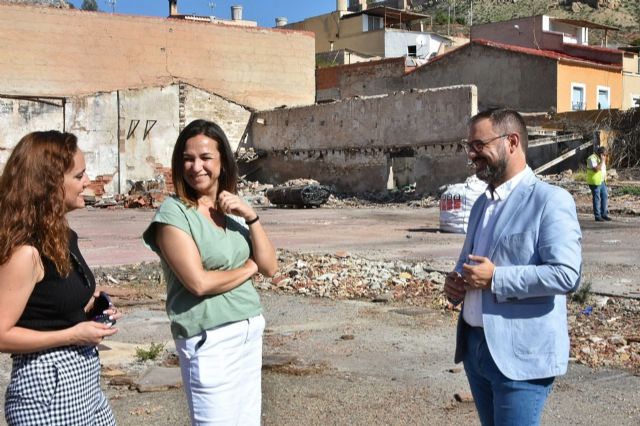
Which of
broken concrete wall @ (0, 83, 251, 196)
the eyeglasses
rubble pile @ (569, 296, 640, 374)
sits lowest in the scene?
rubble pile @ (569, 296, 640, 374)

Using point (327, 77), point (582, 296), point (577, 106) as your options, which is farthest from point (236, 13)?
point (582, 296)

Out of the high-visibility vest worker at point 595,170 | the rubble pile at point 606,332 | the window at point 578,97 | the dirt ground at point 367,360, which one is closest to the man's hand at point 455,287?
the dirt ground at point 367,360

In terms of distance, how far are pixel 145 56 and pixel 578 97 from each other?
65.4 ft

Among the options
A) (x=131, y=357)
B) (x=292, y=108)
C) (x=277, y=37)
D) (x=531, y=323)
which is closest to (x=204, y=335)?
(x=531, y=323)

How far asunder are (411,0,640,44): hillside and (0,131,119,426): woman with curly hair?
65.8 m

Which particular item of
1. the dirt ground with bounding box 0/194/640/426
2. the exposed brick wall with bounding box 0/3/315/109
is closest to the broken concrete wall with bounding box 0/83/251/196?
the exposed brick wall with bounding box 0/3/315/109

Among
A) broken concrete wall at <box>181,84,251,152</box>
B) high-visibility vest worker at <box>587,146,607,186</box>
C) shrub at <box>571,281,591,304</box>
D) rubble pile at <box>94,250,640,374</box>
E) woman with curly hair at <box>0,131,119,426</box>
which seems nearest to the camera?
woman with curly hair at <box>0,131,119,426</box>

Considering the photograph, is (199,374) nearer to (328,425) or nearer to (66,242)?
(66,242)

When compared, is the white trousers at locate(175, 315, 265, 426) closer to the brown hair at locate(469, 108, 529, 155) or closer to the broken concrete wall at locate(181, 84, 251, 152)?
the brown hair at locate(469, 108, 529, 155)

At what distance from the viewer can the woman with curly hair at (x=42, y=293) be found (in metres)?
2.78

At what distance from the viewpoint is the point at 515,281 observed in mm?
2893

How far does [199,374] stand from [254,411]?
32cm

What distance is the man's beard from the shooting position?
3111mm

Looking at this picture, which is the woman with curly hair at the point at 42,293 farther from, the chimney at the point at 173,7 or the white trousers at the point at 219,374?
the chimney at the point at 173,7
